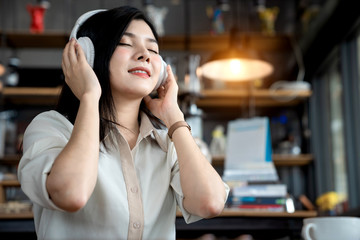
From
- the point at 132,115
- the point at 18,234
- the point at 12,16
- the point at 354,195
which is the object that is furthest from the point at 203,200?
the point at 12,16

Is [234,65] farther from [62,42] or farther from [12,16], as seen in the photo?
[12,16]

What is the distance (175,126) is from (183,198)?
0.19 meters

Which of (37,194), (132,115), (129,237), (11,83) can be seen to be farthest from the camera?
(11,83)

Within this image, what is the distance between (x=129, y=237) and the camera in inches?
41.3

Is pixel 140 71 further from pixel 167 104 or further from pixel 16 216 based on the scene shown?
pixel 16 216

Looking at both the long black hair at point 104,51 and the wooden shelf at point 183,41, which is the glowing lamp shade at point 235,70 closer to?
the wooden shelf at point 183,41

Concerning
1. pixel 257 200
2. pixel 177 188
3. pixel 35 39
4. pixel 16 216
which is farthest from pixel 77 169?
pixel 35 39

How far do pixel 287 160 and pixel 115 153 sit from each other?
2.96 meters

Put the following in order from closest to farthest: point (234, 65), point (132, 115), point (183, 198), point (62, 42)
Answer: point (183, 198) → point (132, 115) → point (234, 65) → point (62, 42)

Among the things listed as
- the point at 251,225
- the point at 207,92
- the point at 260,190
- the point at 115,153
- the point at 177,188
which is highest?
the point at 207,92

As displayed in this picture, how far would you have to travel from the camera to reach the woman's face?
118 centimetres

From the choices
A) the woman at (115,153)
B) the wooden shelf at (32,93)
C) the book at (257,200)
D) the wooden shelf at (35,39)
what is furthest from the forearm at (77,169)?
the wooden shelf at (35,39)

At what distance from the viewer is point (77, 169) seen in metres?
0.93

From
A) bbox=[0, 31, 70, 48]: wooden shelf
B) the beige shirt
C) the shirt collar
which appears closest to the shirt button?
the beige shirt
